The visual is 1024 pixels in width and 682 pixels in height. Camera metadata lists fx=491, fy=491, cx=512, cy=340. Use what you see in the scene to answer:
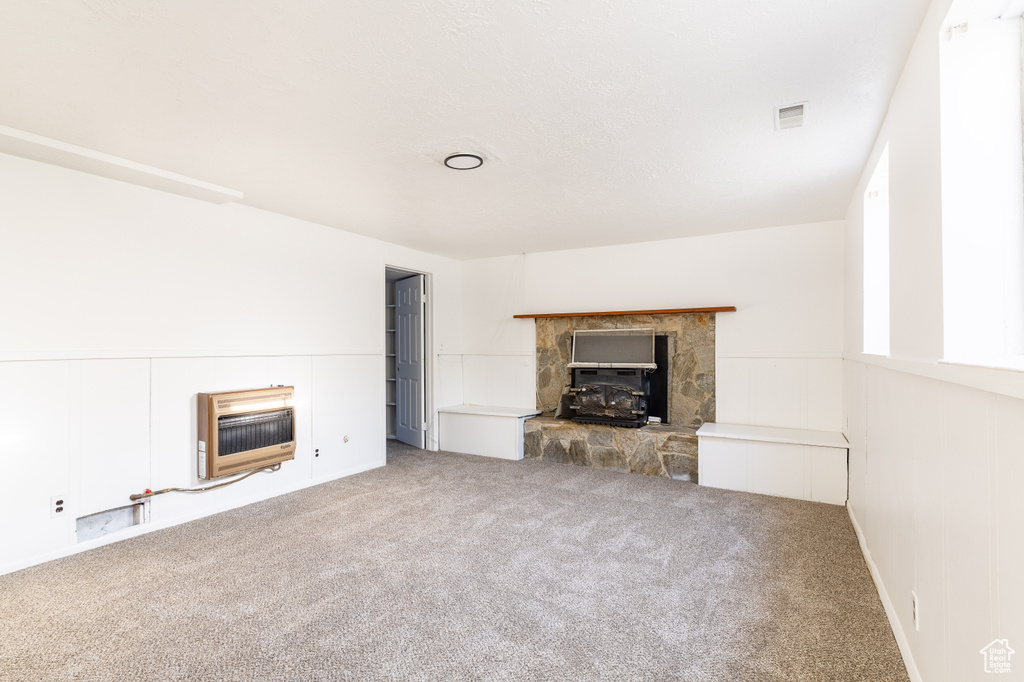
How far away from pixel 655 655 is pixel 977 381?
57.8 inches

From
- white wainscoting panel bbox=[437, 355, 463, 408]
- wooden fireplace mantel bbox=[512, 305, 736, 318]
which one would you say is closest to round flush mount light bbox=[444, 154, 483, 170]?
wooden fireplace mantel bbox=[512, 305, 736, 318]

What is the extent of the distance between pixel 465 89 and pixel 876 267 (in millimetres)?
2649

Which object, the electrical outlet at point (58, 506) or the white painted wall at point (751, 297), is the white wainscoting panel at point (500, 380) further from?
the electrical outlet at point (58, 506)

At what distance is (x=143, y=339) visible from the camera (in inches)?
129

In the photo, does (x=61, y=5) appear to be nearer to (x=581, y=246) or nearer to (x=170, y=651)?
(x=170, y=651)

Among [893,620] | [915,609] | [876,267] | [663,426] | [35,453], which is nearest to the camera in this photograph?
[915,609]

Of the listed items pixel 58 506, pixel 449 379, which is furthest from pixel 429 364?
pixel 58 506

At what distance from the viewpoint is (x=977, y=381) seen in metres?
1.13

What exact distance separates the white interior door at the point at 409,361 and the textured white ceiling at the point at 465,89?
2.56 meters

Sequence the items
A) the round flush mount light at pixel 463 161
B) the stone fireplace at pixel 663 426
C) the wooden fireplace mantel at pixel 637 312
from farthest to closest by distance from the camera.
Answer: the wooden fireplace mantel at pixel 637 312 → the stone fireplace at pixel 663 426 → the round flush mount light at pixel 463 161

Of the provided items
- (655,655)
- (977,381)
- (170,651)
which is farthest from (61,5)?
(655,655)

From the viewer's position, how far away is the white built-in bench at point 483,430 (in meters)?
5.35

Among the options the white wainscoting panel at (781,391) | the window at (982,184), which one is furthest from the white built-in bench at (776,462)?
the window at (982,184)

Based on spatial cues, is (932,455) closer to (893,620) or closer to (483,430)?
(893,620)
